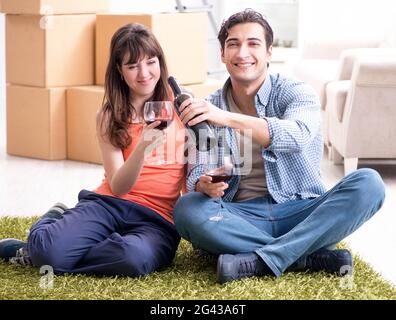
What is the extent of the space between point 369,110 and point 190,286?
2.09 meters

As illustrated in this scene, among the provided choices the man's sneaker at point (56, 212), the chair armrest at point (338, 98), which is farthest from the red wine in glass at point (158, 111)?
→ the chair armrest at point (338, 98)

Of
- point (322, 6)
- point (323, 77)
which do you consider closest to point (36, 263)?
point (323, 77)

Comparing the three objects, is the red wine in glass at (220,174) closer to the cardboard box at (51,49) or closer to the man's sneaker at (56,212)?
the man's sneaker at (56,212)

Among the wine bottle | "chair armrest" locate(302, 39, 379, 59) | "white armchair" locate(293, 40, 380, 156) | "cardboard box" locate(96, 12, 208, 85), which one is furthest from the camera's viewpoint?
"chair armrest" locate(302, 39, 379, 59)

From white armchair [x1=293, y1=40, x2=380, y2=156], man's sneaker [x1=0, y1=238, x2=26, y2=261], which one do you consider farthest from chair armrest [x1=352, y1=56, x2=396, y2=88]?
man's sneaker [x1=0, y1=238, x2=26, y2=261]

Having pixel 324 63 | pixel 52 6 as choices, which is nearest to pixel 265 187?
pixel 52 6

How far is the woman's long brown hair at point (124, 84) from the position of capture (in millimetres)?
2824

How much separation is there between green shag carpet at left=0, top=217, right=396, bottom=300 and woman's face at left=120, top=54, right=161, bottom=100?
1.84 ft

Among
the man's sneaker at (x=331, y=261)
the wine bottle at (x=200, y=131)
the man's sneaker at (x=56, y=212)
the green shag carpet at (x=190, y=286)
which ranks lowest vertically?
the green shag carpet at (x=190, y=286)

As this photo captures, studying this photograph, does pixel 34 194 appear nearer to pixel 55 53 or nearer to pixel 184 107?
pixel 55 53

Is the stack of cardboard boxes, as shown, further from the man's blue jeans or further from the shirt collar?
the man's blue jeans

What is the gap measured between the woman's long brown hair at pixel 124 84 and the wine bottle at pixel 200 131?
12.3 inches

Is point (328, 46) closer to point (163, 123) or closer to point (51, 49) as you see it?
point (51, 49)

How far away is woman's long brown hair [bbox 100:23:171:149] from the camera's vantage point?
111 inches
